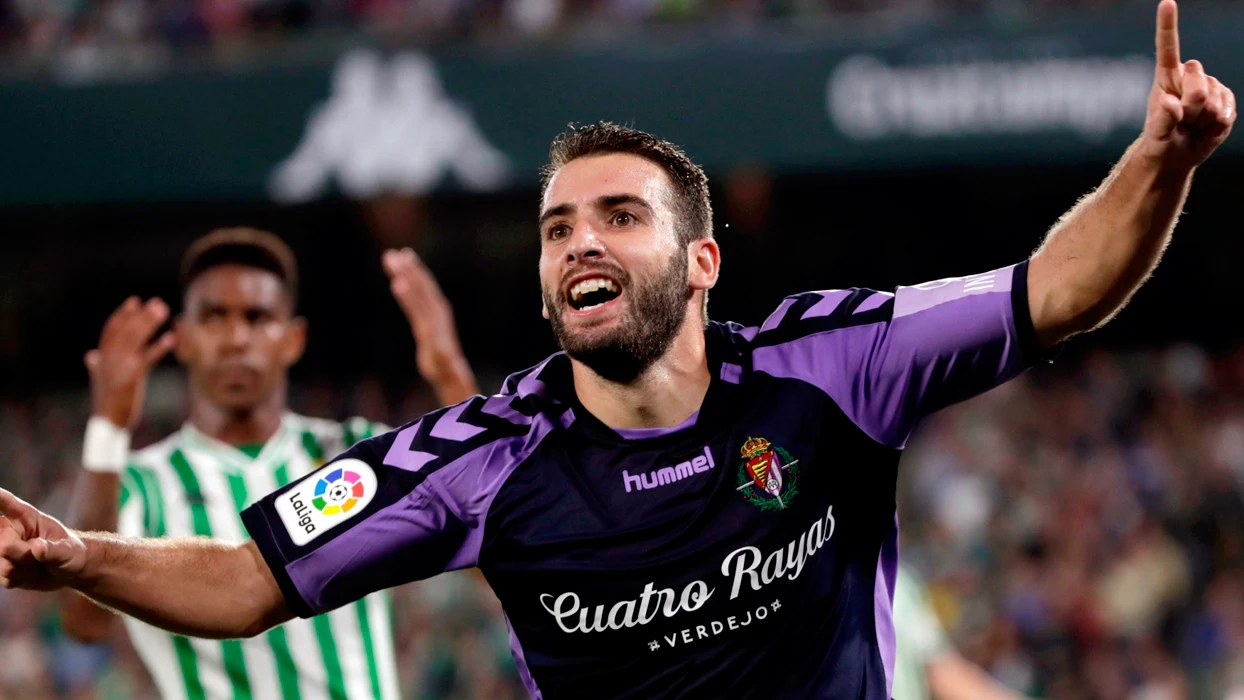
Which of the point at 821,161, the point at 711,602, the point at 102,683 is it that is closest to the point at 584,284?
the point at 711,602

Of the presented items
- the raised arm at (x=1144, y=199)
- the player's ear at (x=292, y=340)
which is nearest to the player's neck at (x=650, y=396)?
the raised arm at (x=1144, y=199)

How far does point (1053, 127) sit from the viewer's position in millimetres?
11438

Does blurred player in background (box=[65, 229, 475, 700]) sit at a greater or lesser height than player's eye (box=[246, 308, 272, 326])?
lesser

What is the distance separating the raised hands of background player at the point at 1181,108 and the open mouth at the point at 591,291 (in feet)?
3.48

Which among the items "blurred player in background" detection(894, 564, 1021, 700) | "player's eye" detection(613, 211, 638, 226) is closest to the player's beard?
"player's eye" detection(613, 211, 638, 226)

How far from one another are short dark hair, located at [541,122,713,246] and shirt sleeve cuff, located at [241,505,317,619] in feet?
3.05

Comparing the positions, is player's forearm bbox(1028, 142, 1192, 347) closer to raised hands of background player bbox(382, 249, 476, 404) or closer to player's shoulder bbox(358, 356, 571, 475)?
player's shoulder bbox(358, 356, 571, 475)

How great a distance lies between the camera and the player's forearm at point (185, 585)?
272cm

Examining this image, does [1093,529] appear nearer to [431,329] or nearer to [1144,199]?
[431,329]

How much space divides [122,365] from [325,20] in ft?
28.0

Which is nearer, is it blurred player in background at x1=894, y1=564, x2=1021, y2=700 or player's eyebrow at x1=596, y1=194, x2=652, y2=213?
player's eyebrow at x1=596, y1=194, x2=652, y2=213

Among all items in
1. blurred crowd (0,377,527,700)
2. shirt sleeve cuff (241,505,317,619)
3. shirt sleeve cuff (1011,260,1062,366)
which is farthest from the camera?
blurred crowd (0,377,527,700)

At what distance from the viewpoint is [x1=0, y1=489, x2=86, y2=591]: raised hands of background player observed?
2.62 metres

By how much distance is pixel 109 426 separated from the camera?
4.32 metres
